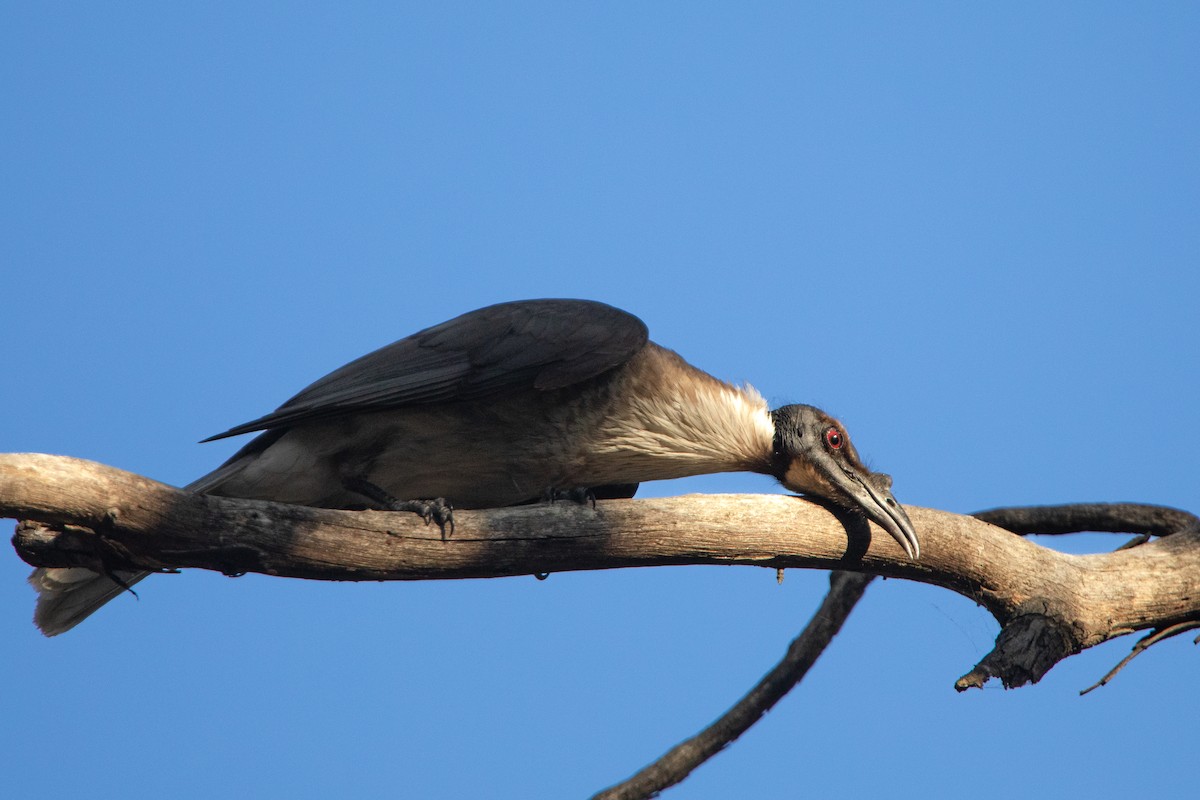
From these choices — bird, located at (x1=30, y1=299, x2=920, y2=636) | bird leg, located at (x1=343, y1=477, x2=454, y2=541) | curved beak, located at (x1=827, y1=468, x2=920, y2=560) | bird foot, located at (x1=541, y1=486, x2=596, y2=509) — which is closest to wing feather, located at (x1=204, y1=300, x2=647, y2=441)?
bird, located at (x1=30, y1=299, x2=920, y2=636)

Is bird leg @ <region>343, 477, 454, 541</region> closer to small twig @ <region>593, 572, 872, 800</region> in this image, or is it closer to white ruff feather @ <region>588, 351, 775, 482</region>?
white ruff feather @ <region>588, 351, 775, 482</region>

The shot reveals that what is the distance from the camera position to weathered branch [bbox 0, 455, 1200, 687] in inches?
142

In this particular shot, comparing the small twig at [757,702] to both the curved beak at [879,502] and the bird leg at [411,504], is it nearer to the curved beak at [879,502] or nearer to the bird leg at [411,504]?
the curved beak at [879,502]

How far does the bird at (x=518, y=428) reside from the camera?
482 centimetres

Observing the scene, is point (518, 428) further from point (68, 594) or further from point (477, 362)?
point (68, 594)

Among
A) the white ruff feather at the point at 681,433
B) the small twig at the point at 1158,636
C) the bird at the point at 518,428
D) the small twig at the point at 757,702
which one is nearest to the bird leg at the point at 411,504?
the bird at the point at 518,428

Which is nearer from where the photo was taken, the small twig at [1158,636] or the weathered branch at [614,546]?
the weathered branch at [614,546]

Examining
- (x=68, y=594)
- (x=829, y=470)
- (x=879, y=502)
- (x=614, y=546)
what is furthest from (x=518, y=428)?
(x=68, y=594)

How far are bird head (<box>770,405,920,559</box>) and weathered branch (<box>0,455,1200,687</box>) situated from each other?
4.0 inches

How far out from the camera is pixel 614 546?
4098 millimetres

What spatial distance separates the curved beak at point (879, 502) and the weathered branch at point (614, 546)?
8 cm

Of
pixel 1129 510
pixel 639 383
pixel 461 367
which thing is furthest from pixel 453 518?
pixel 1129 510

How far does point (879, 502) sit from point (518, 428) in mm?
1641

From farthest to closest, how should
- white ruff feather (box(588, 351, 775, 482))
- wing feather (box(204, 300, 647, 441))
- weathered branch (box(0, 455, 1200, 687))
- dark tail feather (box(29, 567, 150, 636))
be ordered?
white ruff feather (box(588, 351, 775, 482)) < wing feather (box(204, 300, 647, 441)) < dark tail feather (box(29, 567, 150, 636)) < weathered branch (box(0, 455, 1200, 687))
